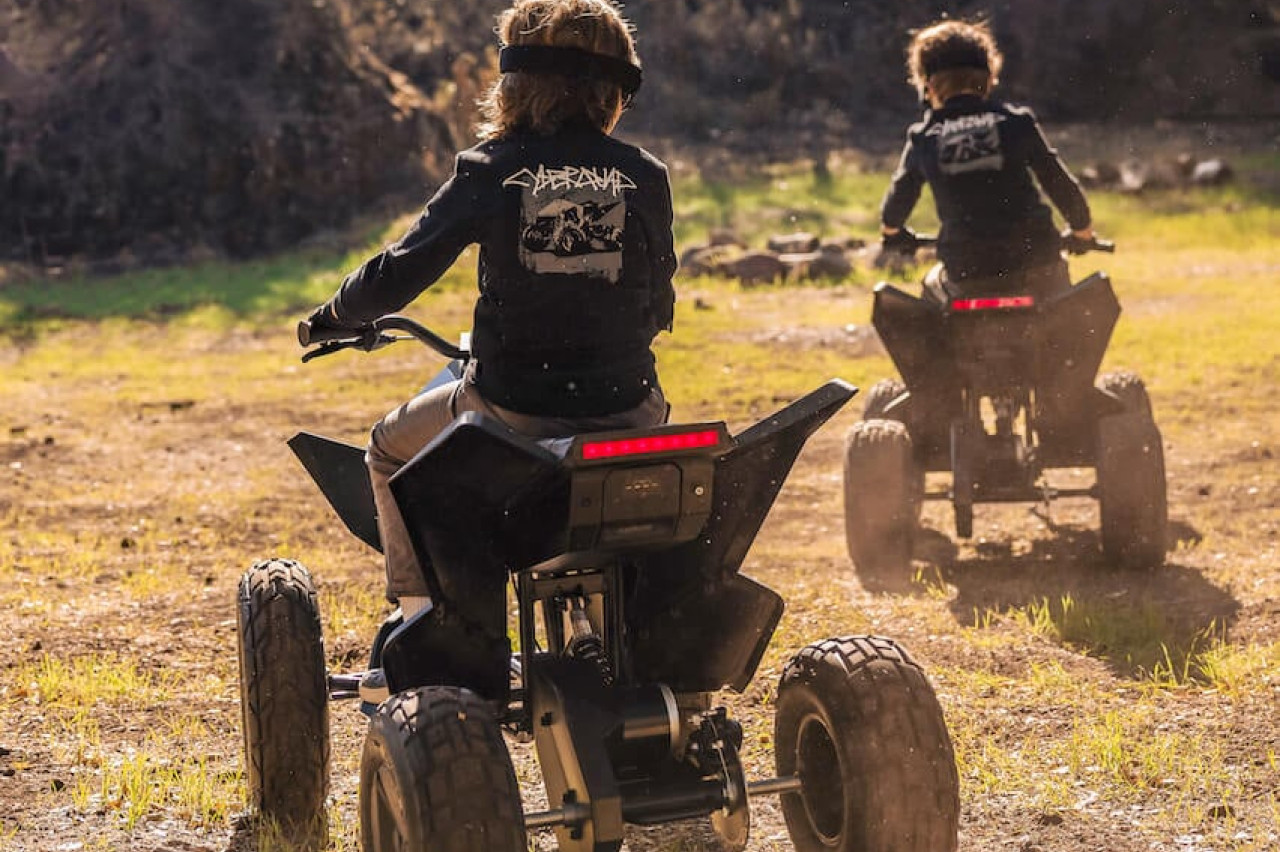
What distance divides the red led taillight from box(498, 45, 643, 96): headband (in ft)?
2.95

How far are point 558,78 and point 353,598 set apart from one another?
432 cm

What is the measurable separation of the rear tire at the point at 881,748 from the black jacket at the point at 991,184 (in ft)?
14.3

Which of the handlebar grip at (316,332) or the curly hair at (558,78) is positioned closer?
the curly hair at (558,78)

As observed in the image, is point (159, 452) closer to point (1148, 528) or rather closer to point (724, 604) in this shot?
point (1148, 528)

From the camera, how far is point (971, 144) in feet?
26.1

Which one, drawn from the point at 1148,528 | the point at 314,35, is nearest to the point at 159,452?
the point at 1148,528

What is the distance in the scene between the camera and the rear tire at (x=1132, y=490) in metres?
7.81

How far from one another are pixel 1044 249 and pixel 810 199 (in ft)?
50.9

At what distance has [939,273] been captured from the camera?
852 centimetres

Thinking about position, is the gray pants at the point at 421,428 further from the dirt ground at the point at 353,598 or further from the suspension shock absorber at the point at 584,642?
the dirt ground at the point at 353,598

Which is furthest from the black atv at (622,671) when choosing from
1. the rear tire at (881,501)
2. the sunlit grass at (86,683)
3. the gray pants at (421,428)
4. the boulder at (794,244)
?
the boulder at (794,244)

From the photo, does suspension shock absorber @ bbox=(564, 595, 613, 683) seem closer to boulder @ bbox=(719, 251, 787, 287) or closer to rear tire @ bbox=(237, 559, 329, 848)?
rear tire @ bbox=(237, 559, 329, 848)

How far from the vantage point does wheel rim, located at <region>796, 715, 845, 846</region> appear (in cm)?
407

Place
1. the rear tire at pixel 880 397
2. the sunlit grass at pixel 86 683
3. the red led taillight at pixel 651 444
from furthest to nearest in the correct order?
the rear tire at pixel 880 397 < the sunlit grass at pixel 86 683 < the red led taillight at pixel 651 444
